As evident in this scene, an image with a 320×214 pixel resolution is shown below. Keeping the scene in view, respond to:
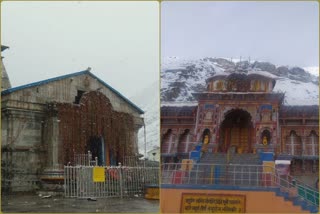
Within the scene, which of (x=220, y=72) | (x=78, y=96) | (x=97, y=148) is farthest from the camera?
(x=78, y=96)

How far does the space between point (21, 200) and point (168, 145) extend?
8.15ft

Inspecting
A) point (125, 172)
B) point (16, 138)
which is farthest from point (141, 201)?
point (16, 138)

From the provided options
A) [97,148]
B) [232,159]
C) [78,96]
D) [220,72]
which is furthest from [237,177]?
[78,96]

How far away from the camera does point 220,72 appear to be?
5914 millimetres

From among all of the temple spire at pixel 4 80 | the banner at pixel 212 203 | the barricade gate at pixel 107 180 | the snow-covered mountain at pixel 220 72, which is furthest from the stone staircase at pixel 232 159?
the temple spire at pixel 4 80

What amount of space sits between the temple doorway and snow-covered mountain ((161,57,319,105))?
50 cm

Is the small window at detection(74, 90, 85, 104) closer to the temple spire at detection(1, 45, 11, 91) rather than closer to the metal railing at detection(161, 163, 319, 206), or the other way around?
the temple spire at detection(1, 45, 11, 91)

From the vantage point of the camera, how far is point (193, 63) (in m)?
5.88

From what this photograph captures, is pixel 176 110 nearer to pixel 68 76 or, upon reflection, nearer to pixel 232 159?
pixel 232 159

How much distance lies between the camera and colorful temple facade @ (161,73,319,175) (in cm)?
594

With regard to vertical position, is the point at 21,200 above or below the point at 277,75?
below

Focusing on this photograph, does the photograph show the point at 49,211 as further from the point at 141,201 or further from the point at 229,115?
the point at 229,115

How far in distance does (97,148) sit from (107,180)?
0.92 m

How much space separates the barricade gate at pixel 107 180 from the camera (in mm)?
7203
